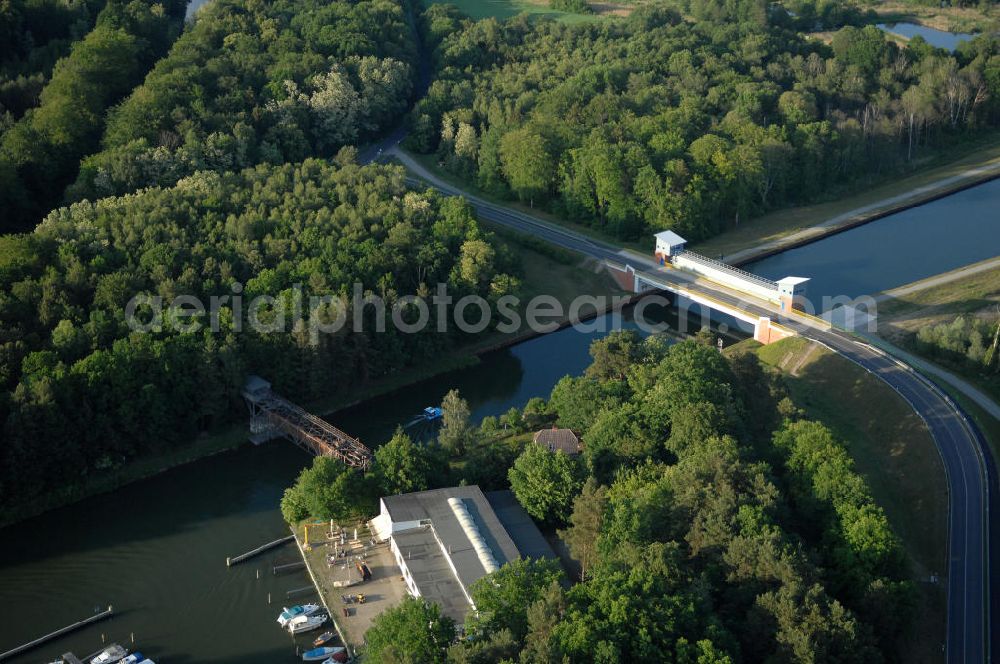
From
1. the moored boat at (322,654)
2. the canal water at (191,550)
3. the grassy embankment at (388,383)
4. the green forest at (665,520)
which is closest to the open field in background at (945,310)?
the green forest at (665,520)

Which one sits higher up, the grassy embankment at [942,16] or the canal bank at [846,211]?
the grassy embankment at [942,16]

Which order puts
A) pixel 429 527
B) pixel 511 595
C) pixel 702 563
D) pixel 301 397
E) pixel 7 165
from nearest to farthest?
pixel 511 595 → pixel 702 563 → pixel 429 527 → pixel 301 397 → pixel 7 165

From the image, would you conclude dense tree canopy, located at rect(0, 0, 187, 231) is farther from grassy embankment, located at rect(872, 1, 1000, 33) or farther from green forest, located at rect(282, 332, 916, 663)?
grassy embankment, located at rect(872, 1, 1000, 33)

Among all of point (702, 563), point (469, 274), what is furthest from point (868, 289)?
point (702, 563)

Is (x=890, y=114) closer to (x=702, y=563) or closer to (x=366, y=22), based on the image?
(x=366, y=22)

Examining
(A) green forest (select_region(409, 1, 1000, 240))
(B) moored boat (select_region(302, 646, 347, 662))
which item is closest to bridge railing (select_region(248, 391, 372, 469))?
(B) moored boat (select_region(302, 646, 347, 662))

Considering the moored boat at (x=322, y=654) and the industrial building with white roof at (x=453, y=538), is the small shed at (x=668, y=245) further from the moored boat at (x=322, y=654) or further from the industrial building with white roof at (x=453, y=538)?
the moored boat at (x=322, y=654)
